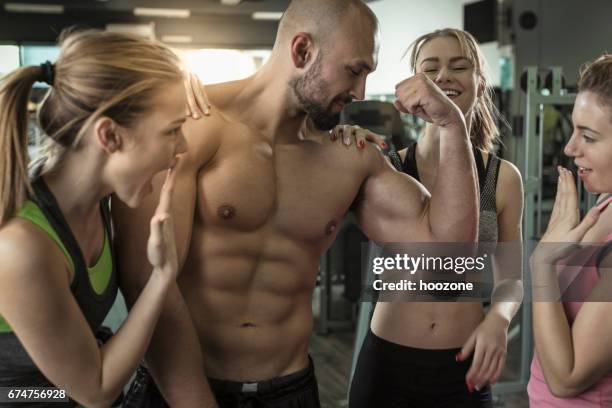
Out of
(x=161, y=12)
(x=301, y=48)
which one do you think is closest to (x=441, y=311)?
Result: (x=301, y=48)

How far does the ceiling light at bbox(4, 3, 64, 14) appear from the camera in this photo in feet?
23.0

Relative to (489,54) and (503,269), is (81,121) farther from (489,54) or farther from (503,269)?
(489,54)

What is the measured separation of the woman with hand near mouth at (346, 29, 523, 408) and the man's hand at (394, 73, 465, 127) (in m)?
0.18

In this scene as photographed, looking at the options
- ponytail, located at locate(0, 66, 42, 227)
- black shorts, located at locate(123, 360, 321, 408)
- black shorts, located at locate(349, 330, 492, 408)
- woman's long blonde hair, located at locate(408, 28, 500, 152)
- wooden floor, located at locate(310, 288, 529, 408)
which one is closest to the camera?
ponytail, located at locate(0, 66, 42, 227)

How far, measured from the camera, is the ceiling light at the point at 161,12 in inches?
289

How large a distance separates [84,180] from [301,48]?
1.90 feet

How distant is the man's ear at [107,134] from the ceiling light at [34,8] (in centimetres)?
689

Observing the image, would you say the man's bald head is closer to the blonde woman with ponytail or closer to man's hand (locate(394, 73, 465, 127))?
man's hand (locate(394, 73, 465, 127))

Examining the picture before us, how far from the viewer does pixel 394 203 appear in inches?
60.4

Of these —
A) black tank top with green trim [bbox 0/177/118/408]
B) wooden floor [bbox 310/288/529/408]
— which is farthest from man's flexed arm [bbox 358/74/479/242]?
wooden floor [bbox 310/288/529/408]

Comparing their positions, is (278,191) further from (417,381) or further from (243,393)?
(417,381)

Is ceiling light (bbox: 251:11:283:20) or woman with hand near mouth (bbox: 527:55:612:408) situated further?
ceiling light (bbox: 251:11:283:20)

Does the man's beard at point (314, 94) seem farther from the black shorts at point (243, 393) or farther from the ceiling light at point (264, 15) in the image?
the ceiling light at point (264, 15)

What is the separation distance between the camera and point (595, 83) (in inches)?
50.3
